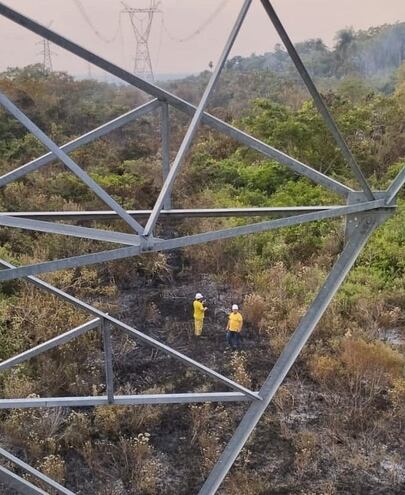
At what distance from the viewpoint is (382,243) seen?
8.88m

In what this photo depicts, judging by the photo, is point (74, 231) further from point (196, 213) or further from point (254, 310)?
point (254, 310)

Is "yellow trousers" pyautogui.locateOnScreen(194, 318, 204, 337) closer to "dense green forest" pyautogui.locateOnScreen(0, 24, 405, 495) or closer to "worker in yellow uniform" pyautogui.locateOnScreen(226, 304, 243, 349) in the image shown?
"dense green forest" pyautogui.locateOnScreen(0, 24, 405, 495)

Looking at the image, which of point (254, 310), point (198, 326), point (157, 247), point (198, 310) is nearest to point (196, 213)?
point (157, 247)

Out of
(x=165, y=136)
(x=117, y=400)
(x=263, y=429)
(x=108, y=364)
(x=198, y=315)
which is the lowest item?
(x=263, y=429)

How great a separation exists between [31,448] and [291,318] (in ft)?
10.9

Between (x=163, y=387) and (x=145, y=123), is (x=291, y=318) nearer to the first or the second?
(x=163, y=387)

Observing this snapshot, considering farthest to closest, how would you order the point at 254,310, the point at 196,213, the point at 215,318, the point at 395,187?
1. the point at 215,318
2. the point at 254,310
3. the point at 196,213
4. the point at 395,187

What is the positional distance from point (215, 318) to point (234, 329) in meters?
0.83

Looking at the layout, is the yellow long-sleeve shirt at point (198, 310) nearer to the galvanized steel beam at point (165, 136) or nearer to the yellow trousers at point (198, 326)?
the yellow trousers at point (198, 326)

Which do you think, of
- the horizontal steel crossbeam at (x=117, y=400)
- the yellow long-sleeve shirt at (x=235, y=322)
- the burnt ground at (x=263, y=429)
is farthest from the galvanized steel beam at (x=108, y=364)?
the yellow long-sleeve shirt at (x=235, y=322)

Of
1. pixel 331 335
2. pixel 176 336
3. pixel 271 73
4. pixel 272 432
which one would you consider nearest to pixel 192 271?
pixel 176 336

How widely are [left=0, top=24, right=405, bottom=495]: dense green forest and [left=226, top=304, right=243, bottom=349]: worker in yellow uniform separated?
0.13 meters

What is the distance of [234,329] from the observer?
22.1ft

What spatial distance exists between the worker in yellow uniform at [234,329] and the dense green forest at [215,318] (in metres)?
0.13
